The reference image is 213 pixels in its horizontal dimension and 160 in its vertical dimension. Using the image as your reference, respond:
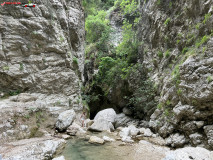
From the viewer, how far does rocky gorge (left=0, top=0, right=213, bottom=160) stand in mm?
5605

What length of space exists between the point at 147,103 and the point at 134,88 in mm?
2604

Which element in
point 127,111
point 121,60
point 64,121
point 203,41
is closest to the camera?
point 203,41

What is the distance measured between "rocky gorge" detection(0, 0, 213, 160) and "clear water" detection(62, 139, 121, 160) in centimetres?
12

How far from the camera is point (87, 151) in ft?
19.1

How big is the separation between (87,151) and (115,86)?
9631 millimetres

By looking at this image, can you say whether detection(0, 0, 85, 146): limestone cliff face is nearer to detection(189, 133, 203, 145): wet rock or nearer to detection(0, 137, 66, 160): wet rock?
detection(0, 137, 66, 160): wet rock

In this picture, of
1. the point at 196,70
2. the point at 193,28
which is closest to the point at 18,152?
the point at 196,70

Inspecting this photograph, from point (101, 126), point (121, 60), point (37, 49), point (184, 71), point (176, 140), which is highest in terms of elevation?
point (37, 49)

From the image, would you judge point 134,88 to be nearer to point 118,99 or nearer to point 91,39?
point 118,99

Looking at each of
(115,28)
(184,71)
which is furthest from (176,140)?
(115,28)

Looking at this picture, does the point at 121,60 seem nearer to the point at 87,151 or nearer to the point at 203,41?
the point at 203,41

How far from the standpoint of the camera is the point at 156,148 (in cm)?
627

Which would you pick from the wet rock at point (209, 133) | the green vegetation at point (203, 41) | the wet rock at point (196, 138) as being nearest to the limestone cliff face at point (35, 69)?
the wet rock at point (196, 138)

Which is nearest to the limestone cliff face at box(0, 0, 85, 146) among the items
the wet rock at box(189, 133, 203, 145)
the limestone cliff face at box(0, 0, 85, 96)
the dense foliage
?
the limestone cliff face at box(0, 0, 85, 96)
